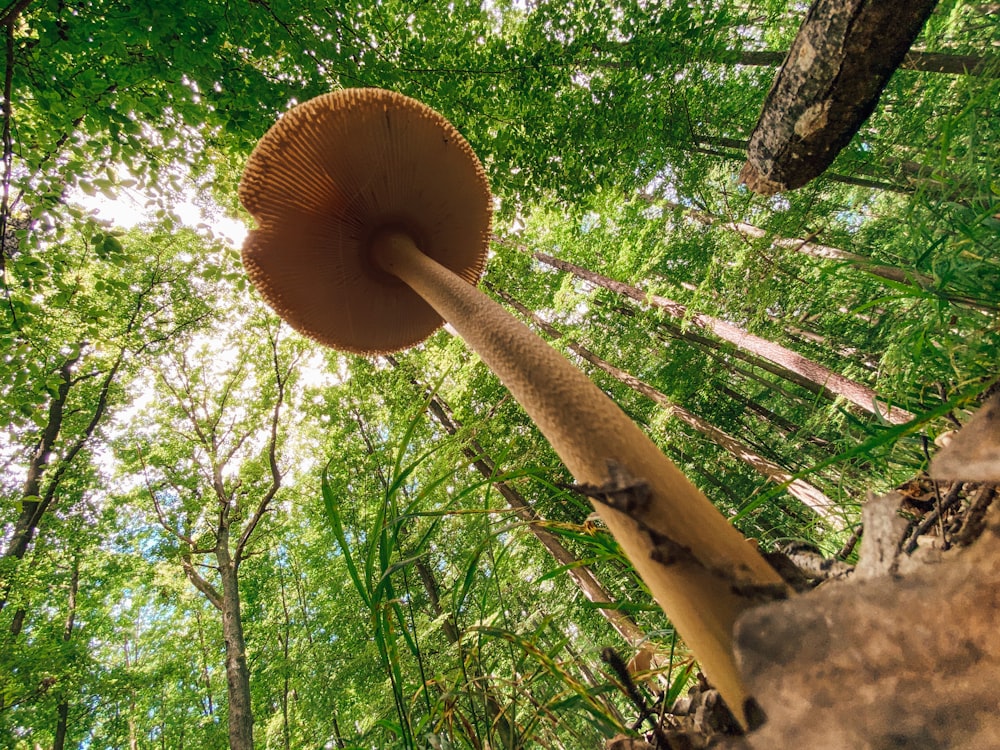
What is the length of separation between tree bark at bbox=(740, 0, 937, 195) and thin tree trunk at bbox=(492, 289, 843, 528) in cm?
211

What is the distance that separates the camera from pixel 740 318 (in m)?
6.39

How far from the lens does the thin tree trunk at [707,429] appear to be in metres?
3.85

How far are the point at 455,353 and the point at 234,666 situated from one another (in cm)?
492

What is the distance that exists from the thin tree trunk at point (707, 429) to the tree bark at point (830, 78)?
2.11 m

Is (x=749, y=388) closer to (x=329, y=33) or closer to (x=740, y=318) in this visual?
(x=740, y=318)

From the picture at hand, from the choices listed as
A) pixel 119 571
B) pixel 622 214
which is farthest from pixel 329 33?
pixel 119 571

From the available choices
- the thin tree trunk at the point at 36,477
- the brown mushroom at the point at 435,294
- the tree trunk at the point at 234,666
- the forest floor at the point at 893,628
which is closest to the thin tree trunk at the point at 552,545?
the brown mushroom at the point at 435,294

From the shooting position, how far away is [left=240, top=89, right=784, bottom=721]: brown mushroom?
690 millimetres

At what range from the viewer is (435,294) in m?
1.35

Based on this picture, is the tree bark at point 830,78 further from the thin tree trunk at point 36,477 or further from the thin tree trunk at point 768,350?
the thin tree trunk at point 36,477

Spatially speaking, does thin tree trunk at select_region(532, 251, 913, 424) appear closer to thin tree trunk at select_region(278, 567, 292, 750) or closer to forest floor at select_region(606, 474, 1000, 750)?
forest floor at select_region(606, 474, 1000, 750)

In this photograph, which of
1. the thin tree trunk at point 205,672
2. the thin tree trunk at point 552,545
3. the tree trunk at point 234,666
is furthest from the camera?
the thin tree trunk at point 205,672

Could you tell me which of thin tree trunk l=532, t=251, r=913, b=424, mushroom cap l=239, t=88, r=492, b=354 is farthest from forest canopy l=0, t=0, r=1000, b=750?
mushroom cap l=239, t=88, r=492, b=354

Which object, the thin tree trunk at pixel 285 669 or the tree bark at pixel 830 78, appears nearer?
the tree bark at pixel 830 78
